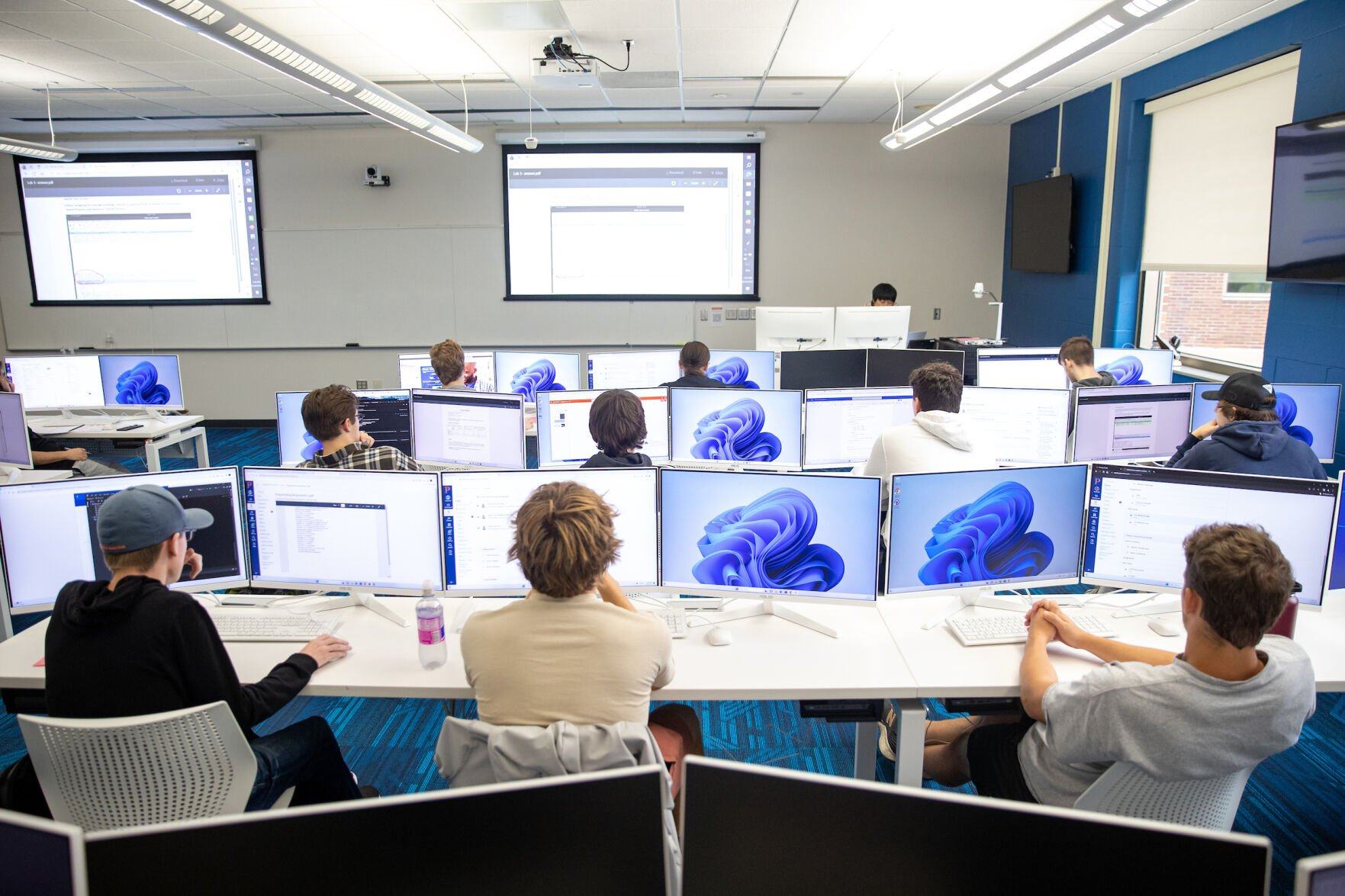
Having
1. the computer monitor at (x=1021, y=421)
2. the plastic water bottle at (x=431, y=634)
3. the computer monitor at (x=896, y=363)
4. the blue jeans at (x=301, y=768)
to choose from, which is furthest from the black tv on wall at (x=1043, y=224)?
the blue jeans at (x=301, y=768)

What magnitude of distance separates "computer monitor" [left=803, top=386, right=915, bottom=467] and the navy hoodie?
1384 millimetres

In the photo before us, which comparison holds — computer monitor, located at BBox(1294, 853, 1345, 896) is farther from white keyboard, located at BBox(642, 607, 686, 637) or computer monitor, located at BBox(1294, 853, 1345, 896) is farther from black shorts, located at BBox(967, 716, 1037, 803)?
white keyboard, located at BBox(642, 607, 686, 637)

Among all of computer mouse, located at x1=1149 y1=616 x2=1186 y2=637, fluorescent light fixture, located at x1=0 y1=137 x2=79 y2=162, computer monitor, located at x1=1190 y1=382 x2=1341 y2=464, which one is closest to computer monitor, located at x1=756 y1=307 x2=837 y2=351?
computer monitor, located at x1=1190 y1=382 x2=1341 y2=464

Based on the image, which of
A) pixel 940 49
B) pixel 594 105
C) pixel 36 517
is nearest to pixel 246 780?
pixel 36 517

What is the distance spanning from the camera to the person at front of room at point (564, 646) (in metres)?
1.62

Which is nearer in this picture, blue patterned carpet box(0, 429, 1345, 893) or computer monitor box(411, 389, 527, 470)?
blue patterned carpet box(0, 429, 1345, 893)

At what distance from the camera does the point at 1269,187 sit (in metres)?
4.64

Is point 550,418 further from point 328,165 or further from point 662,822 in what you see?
point 328,165

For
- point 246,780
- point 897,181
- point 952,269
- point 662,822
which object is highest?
point 897,181

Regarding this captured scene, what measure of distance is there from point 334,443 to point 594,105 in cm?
490

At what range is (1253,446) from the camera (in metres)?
2.84

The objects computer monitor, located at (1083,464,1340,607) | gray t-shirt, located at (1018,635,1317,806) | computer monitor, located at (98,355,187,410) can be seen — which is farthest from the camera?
computer monitor, located at (98,355,187,410)

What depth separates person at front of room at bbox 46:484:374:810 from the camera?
5.63 feet

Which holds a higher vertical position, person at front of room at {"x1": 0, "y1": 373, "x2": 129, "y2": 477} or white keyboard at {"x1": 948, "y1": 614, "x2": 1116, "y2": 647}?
person at front of room at {"x1": 0, "y1": 373, "x2": 129, "y2": 477}
